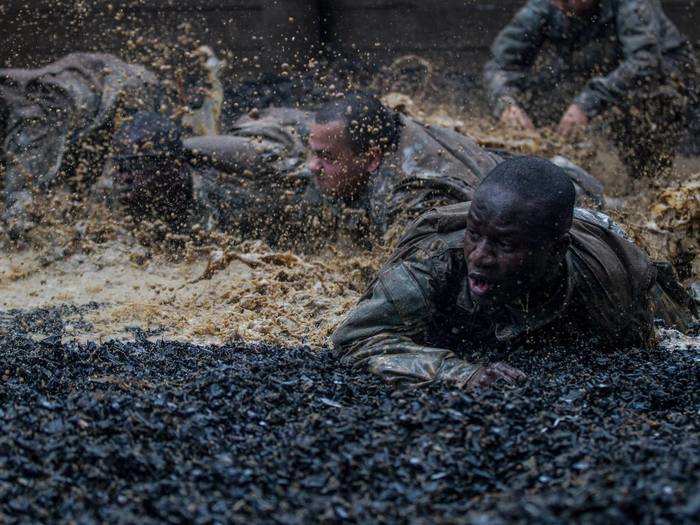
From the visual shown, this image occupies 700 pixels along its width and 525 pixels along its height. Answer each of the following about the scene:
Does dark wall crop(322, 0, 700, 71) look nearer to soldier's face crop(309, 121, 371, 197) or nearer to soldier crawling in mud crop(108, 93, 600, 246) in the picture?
soldier crawling in mud crop(108, 93, 600, 246)

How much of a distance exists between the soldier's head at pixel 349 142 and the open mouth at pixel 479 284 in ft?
7.34

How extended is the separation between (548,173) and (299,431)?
1.45m

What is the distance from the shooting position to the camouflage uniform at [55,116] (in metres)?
7.00

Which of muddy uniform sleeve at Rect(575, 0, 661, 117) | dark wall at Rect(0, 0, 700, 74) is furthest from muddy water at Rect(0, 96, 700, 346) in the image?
dark wall at Rect(0, 0, 700, 74)

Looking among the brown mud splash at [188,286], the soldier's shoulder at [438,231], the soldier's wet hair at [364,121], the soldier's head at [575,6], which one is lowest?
the brown mud splash at [188,286]

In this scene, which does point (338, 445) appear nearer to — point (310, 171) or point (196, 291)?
point (196, 291)

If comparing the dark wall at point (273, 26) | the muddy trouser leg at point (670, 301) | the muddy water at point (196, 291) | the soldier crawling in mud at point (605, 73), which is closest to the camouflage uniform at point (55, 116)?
the muddy water at point (196, 291)

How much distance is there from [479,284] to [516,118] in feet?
14.8

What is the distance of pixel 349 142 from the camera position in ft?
19.2

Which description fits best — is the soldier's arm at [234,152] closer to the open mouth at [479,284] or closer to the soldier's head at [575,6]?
the soldier's head at [575,6]

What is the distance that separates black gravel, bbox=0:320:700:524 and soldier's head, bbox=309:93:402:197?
218 cm

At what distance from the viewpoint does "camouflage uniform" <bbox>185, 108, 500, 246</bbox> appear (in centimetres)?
559

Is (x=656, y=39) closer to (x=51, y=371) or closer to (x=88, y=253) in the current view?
(x=88, y=253)

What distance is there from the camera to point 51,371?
12.8 ft
